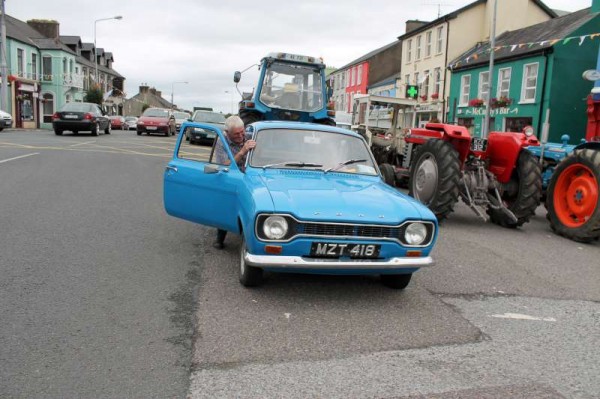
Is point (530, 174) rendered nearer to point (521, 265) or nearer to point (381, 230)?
point (521, 265)

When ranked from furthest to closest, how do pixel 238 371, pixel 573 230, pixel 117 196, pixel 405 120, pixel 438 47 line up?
pixel 438 47, pixel 405 120, pixel 117 196, pixel 573 230, pixel 238 371

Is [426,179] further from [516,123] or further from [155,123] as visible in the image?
[516,123]

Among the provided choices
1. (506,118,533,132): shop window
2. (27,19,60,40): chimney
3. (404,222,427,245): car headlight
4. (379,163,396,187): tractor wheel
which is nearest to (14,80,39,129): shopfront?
(27,19,60,40): chimney

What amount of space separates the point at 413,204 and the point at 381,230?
59 centimetres

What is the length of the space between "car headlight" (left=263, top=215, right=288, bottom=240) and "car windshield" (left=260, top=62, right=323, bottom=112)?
9.17 meters

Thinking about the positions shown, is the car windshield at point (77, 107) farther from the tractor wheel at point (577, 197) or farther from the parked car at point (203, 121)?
the tractor wheel at point (577, 197)

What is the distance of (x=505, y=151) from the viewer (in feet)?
28.2

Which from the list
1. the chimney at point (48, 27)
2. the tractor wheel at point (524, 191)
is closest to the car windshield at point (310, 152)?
the tractor wheel at point (524, 191)

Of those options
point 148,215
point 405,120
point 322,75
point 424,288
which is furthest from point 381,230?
point 405,120

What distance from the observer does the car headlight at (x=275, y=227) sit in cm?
426

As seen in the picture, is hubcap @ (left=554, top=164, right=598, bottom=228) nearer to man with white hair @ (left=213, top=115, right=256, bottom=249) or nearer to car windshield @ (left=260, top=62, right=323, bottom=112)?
man with white hair @ (left=213, top=115, right=256, bottom=249)

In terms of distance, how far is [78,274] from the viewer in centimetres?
498

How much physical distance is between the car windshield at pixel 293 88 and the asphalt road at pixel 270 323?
676 cm

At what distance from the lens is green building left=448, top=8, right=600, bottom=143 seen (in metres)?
25.3
